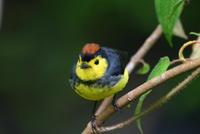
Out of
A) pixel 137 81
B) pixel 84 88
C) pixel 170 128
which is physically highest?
pixel 84 88

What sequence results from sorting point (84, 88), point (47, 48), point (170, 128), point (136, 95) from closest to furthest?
point (136, 95) < point (84, 88) < point (170, 128) < point (47, 48)

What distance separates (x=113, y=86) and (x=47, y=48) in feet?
6.98

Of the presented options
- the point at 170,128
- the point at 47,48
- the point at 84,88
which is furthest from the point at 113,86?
the point at 47,48

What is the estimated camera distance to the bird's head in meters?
1.54

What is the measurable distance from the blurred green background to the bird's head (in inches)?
69.2

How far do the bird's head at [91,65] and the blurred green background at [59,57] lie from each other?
1.76 metres

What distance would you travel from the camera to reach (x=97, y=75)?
5.25 feet

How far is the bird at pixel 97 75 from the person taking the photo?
1.54m

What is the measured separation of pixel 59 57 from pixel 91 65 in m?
2.00

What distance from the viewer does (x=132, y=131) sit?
136 inches

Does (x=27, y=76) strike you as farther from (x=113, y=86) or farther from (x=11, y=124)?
(x=113, y=86)

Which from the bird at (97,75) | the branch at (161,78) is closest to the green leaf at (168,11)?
the branch at (161,78)

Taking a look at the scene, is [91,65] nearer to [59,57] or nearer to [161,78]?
[161,78]

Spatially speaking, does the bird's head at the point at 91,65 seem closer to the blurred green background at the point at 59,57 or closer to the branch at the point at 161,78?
the branch at the point at 161,78
